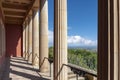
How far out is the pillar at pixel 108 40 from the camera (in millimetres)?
3061

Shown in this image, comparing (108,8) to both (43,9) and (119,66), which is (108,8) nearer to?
(119,66)

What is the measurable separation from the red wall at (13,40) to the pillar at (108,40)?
2213 cm

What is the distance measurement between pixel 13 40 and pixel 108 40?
22756mm

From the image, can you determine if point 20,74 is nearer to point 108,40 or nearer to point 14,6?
point 108,40

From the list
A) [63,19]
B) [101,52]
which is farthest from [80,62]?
[101,52]

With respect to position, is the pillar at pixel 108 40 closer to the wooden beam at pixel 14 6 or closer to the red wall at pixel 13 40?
the wooden beam at pixel 14 6

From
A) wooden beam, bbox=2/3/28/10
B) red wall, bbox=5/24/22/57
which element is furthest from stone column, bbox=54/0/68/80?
red wall, bbox=5/24/22/57

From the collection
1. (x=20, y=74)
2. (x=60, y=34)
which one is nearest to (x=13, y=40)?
(x=20, y=74)

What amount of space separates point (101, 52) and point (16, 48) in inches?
884

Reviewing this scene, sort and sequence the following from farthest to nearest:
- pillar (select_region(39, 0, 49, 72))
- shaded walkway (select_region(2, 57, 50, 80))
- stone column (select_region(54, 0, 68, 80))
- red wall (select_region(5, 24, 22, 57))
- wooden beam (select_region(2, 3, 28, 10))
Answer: red wall (select_region(5, 24, 22, 57))
wooden beam (select_region(2, 3, 28, 10))
pillar (select_region(39, 0, 49, 72))
shaded walkway (select_region(2, 57, 50, 80))
stone column (select_region(54, 0, 68, 80))

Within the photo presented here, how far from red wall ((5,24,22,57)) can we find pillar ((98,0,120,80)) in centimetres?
2213

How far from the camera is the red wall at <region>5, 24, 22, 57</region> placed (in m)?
24.8

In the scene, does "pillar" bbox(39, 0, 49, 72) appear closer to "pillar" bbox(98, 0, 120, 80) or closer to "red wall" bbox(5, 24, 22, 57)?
"pillar" bbox(98, 0, 120, 80)

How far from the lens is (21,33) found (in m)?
25.0
